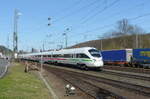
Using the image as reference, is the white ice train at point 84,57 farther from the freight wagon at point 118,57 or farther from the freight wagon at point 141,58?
the freight wagon at point 118,57

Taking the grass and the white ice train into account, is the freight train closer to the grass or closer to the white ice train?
the white ice train

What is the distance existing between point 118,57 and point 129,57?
→ 2838 mm

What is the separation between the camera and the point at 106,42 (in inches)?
3866

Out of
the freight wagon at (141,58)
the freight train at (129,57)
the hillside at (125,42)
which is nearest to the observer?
the freight wagon at (141,58)

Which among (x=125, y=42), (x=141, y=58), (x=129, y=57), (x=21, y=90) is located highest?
(x=125, y=42)

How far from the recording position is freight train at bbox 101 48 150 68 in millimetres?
40075

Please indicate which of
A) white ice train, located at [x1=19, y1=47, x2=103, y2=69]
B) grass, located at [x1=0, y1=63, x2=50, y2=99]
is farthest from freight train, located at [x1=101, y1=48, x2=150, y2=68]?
grass, located at [x1=0, y1=63, x2=50, y2=99]

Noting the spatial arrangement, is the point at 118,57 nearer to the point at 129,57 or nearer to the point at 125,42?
the point at 129,57

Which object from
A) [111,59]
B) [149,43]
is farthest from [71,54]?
[149,43]

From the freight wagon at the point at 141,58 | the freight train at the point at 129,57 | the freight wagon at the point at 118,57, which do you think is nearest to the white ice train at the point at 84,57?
the freight wagon at the point at 141,58

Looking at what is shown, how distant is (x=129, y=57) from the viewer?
46375 mm

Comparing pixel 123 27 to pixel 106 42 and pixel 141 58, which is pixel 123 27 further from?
pixel 141 58

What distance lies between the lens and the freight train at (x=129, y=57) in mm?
40075

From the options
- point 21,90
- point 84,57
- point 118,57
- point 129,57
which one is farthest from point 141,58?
point 21,90
